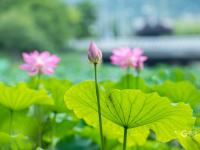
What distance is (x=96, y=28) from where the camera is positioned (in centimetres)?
1781

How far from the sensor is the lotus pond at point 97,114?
587mm

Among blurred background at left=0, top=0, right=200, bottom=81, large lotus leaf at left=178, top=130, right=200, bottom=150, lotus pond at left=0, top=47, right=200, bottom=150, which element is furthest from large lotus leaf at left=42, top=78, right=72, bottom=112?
blurred background at left=0, top=0, right=200, bottom=81

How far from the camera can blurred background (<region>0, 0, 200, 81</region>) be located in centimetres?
1047

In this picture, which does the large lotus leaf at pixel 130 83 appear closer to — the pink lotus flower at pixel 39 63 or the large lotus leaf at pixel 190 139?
the pink lotus flower at pixel 39 63

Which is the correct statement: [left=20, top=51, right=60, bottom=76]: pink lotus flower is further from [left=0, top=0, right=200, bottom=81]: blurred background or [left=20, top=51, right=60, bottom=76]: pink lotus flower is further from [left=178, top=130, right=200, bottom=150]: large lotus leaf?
[left=0, top=0, right=200, bottom=81]: blurred background

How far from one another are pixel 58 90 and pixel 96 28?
56.1ft

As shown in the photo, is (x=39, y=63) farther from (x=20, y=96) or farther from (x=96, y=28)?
(x=96, y=28)

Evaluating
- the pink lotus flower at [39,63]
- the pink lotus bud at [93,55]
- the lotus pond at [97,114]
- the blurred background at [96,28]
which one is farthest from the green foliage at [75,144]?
the blurred background at [96,28]

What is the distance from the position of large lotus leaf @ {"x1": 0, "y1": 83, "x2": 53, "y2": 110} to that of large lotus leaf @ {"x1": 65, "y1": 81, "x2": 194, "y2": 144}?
0.08m

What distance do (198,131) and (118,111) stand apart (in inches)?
3.5

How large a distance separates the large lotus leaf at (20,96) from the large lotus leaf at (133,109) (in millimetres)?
84

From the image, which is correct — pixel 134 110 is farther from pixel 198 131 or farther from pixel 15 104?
pixel 15 104

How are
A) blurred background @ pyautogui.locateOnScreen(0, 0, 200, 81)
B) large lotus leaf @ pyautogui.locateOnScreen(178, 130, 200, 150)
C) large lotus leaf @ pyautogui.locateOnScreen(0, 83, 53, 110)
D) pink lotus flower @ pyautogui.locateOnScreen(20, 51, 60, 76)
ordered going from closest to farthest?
large lotus leaf @ pyautogui.locateOnScreen(178, 130, 200, 150)
large lotus leaf @ pyautogui.locateOnScreen(0, 83, 53, 110)
pink lotus flower @ pyautogui.locateOnScreen(20, 51, 60, 76)
blurred background @ pyautogui.locateOnScreen(0, 0, 200, 81)

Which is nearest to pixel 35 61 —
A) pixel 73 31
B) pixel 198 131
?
pixel 198 131
